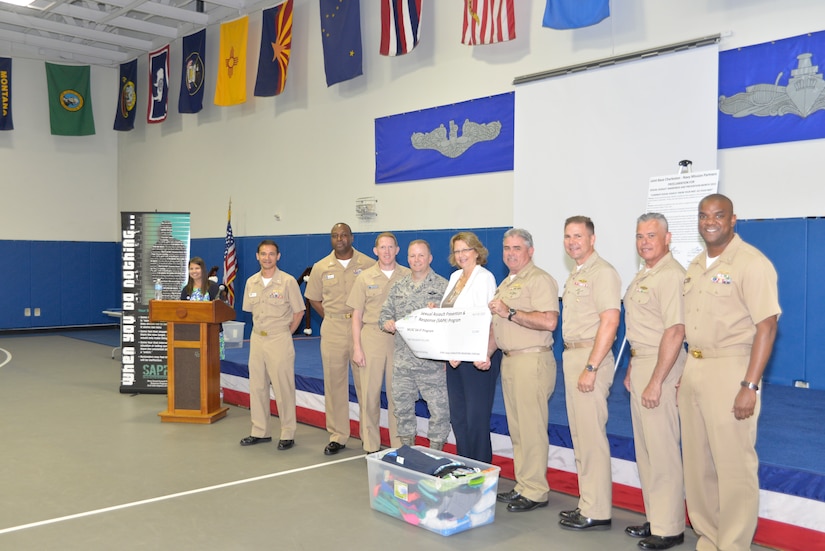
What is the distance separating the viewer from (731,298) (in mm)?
2971

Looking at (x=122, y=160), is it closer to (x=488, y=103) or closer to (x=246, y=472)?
(x=488, y=103)

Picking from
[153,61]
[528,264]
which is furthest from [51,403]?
[153,61]

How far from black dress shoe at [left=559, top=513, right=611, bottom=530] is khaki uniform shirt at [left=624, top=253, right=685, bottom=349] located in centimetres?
95

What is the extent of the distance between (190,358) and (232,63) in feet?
19.6

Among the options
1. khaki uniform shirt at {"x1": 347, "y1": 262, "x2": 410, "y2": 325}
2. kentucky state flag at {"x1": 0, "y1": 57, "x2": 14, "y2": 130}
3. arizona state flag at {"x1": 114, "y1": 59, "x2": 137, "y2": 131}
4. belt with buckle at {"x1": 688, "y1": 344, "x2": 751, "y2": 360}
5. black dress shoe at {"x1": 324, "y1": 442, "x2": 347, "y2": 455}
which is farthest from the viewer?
arizona state flag at {"x1": 114, "y1": 59, "x2": 137, "y2": 131}

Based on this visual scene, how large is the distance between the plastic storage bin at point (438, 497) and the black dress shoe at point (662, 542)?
0.78 m

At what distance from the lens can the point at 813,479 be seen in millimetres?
3178

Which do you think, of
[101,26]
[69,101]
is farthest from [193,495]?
[69,101]

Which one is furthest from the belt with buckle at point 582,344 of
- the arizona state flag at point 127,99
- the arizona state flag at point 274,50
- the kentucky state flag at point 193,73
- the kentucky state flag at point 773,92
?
the arizona state flag at point 127,99

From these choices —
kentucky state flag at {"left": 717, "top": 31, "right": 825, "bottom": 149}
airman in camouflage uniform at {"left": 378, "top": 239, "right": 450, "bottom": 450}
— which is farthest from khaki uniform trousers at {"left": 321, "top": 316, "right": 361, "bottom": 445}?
kentucky state flag at {"left": 717, "top": 31, "right": 825, "bottom": 149}

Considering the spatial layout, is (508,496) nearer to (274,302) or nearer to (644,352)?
(644,352)

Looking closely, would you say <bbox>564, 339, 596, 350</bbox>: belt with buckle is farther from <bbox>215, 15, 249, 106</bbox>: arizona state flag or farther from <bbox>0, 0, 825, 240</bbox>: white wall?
<bbox>215, 15, 249, 106</bbox>: arizona state flag

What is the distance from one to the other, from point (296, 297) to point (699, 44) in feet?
12.4

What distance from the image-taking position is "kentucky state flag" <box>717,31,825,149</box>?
520 cm
